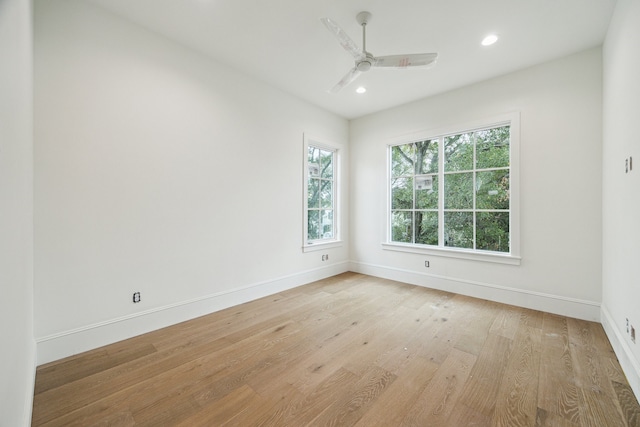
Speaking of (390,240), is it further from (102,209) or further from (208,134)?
(102,209)

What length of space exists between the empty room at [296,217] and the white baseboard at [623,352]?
0.12 feet

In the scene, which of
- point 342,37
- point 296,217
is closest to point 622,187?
point 342,37

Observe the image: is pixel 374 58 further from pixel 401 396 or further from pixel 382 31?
pixel 401 396

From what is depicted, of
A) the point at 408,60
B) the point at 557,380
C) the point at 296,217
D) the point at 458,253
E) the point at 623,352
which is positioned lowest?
the point at 557,380

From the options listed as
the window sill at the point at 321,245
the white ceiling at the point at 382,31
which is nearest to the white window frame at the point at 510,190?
the white ceiling at the point at 382,31

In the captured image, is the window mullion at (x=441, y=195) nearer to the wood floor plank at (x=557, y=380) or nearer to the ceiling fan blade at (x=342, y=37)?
the wood floor plank at (x=557, y=380)

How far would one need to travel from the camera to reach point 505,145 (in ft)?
11.3

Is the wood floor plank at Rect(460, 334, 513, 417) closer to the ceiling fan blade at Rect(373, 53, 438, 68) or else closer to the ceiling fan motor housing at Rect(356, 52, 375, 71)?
the ceiling fan blade at Rect(373, 53, 438, 68)

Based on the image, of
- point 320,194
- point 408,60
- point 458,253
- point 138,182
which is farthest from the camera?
point 320,194

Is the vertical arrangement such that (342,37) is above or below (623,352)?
above

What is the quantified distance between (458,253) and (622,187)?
6.22 feet

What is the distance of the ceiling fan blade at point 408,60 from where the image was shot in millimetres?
2240

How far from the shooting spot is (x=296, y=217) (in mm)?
4074

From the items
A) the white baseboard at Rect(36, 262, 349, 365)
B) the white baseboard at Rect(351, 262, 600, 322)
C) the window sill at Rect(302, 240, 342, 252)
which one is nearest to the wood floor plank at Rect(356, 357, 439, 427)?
the white baseboard at Rect(351, 262, 600, 322)
